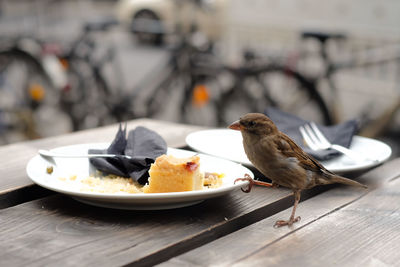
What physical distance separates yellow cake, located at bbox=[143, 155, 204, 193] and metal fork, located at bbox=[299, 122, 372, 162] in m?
0.59

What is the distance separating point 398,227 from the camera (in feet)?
4.56

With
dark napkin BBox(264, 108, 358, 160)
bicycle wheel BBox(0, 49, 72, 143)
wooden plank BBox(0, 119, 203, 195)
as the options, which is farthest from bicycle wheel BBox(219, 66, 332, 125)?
dark napkin BBox(264, 108, 358, 160)

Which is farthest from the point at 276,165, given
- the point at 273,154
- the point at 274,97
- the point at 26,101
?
the point at 26,101

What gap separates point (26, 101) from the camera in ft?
17.0

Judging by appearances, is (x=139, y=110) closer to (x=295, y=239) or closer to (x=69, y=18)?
(x=295, y=239)

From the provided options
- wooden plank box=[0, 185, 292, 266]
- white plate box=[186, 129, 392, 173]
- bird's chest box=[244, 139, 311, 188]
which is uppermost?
bird's chest box=[244, 139, 311, 188]

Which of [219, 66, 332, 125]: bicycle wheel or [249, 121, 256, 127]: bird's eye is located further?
[219, 66, 332, 125]: bicycle wheel

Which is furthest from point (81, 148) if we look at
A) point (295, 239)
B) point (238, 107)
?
point (238, 107)

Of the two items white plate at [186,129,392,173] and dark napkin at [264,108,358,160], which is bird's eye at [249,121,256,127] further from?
dark napkin at [264,108,358,160]

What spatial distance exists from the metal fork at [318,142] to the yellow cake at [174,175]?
1.92ft

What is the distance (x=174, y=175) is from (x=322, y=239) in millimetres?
363

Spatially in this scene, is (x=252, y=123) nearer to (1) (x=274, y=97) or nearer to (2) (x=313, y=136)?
(2) (x=313, y=136)

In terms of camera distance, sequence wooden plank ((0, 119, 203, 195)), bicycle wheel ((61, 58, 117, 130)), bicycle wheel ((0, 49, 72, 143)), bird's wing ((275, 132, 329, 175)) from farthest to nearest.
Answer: bicycle wheel ((61, 58, 117, 130)), bicycle wheel ((0, 49, 72, 143)), wooden plank ((0, 119, 203, 195)), bird's wing ((275, 132, 329, 175))

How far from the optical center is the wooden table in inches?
46.2
